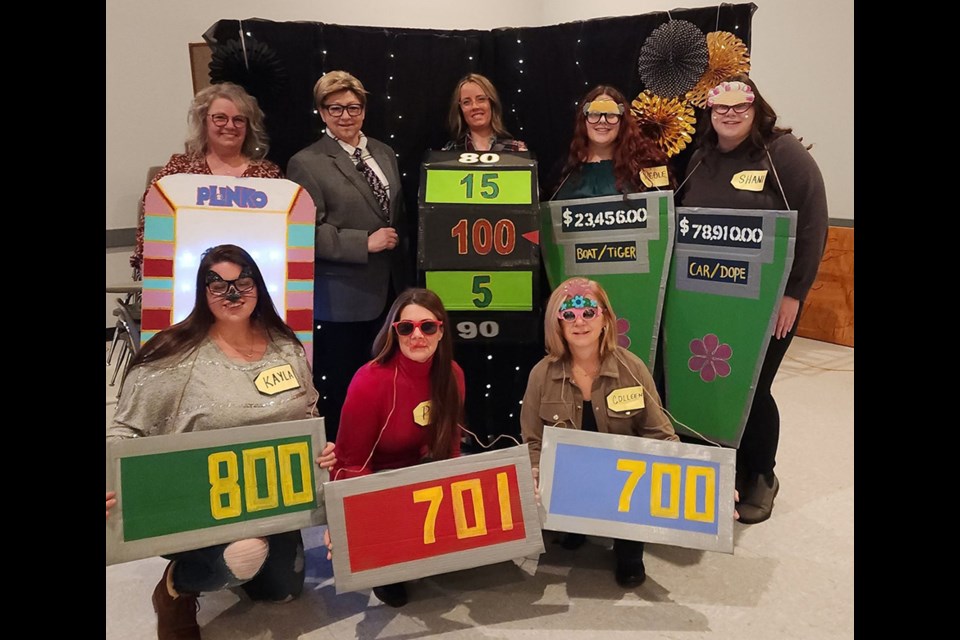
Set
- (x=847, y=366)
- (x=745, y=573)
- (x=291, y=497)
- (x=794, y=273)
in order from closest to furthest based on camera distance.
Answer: (x=291, y=497) → (x=745, y=573) → (x=794, y=273) → (x=847, y=366)

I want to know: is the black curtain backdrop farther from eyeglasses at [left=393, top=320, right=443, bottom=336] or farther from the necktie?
eyeglasses at [left=393, top=320, right=443, bottom=336]

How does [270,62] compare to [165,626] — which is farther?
[270,62]

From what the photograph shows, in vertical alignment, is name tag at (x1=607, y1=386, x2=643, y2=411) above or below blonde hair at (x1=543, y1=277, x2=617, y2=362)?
below

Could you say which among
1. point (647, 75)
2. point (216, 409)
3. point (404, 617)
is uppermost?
point (647, 75)

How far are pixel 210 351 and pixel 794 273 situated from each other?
2.08 metres

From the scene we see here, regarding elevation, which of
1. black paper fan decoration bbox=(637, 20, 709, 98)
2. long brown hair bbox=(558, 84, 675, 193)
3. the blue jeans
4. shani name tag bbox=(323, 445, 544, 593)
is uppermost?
black paper fan decoration bbox=(637, 20, 709, 98)

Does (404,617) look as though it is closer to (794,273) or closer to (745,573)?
(745,573)

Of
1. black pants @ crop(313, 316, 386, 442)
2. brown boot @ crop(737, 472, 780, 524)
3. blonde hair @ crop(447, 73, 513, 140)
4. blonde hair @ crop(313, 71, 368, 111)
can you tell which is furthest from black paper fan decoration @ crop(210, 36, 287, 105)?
brown boot @ crop(737, 472, 780, 524)

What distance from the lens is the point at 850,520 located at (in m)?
2.67

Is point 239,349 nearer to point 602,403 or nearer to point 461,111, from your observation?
point 602,403

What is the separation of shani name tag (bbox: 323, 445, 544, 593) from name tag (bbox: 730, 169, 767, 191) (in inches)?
54.0

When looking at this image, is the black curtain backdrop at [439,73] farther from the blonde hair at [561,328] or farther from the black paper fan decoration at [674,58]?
the blonde hair at [561,328]

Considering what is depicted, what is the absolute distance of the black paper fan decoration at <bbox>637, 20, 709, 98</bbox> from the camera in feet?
8.71

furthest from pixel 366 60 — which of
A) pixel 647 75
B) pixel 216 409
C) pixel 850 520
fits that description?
pixel 850 520
